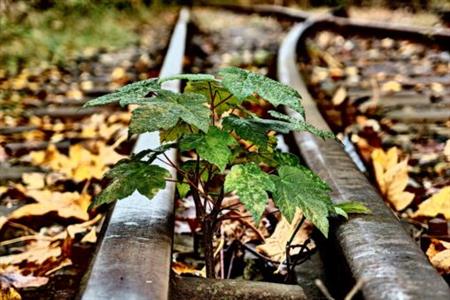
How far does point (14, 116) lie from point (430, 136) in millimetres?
2325

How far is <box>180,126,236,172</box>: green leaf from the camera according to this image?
1065mm

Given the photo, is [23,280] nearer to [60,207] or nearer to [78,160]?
[60,207]

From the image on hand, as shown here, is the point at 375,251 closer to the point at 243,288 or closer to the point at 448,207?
the point at 243,288

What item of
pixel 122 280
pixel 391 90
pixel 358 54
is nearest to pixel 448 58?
pixel 358 54

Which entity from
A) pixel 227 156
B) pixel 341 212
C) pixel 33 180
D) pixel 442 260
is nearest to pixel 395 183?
pixel 442 260

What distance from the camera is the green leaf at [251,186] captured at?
3.25 ft

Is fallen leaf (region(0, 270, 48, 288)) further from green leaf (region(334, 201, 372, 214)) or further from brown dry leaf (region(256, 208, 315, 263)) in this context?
green leaf (region(334, 201, 372, 214))

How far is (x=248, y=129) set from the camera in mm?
1161

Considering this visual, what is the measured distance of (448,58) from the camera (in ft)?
16.7

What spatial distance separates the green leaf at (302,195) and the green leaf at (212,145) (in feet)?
0.38

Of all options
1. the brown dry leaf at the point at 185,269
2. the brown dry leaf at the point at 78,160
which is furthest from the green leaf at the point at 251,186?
the brown dry leaf at the point at 78,160

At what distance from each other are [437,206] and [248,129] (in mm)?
773

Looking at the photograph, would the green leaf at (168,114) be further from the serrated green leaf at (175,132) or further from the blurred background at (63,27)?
the blurred background at (63,27)

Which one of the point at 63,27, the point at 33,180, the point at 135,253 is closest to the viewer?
the point at 135,253
